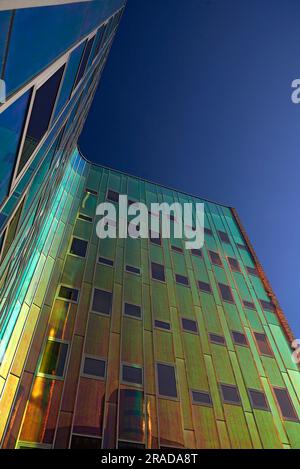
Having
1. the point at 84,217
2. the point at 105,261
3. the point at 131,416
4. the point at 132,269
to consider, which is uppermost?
the point at 84,217

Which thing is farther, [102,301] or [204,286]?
[204,286]

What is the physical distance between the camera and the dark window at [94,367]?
13.6 m

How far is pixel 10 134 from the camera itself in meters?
4.69

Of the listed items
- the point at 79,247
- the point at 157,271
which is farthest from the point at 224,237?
the point at 79,247

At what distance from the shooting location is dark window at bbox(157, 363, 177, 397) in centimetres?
1441

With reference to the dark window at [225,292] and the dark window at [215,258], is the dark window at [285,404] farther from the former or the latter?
the dark window at [215,258]

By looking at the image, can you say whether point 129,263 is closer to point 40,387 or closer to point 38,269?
point 38,269

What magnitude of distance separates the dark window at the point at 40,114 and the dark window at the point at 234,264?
21.0m

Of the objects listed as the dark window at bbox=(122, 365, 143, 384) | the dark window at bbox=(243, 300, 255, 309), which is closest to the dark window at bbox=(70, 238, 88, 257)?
the dark window at bbox=(122, 365, 143, 384)

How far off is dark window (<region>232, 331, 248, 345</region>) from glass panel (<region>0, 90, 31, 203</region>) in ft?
56.2

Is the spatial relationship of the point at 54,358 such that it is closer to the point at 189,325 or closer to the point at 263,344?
the point at 189,325

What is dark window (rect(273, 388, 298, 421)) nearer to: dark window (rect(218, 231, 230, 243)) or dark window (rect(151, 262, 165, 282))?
dark window (rect(151, 262, 165, 282))

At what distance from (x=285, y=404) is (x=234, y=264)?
11313 millimetres

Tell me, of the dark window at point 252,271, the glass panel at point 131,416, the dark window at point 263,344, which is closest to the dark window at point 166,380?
the glass panel at point 131,416
